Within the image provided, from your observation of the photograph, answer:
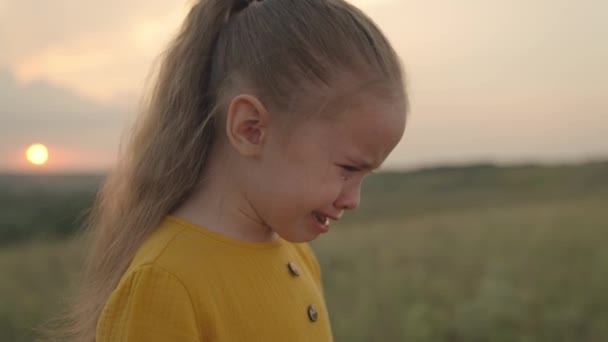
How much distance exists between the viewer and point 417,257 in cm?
716

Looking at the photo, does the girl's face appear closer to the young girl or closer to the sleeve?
the young girl

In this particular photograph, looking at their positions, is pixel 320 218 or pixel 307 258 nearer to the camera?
pixel 320 218

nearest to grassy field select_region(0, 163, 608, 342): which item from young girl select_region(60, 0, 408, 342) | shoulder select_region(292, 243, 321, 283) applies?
shoulder select_region(292, 243, 321, 283)

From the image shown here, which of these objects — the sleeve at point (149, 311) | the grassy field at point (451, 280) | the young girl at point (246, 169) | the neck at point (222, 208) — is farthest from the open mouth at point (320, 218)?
the grassy field at point (451, 280)

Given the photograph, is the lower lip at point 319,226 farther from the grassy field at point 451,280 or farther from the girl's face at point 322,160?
the grassy field at point 451,280

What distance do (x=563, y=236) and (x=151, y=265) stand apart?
21.9 feet

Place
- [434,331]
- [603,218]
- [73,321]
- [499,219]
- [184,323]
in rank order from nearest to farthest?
1. [184,323]
2. [73,321]
3. [434,331]
4. [603,218]
5. [499,219]

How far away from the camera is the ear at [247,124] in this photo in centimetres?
141

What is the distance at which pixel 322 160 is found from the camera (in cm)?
140

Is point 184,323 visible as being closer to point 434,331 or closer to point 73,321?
point 73,321

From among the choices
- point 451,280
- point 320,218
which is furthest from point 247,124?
point 451,280

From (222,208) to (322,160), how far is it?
0.77 feet

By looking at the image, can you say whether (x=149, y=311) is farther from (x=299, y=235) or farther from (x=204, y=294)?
(x=299, y=235)

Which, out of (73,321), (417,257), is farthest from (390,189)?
(73,321)
